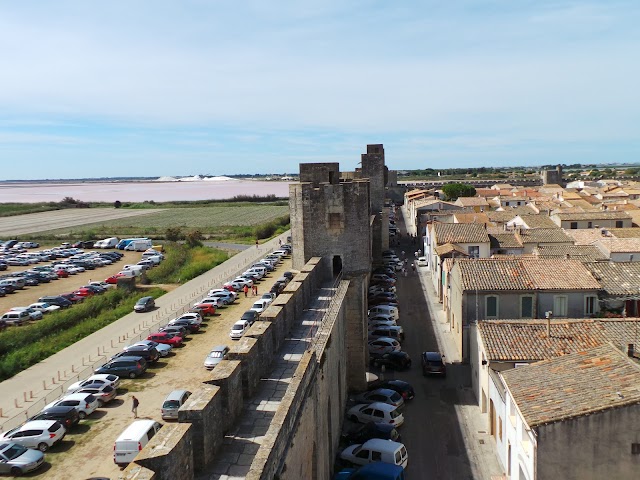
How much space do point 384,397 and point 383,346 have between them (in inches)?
245

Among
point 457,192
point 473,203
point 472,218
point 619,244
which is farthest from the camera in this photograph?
point 457,192

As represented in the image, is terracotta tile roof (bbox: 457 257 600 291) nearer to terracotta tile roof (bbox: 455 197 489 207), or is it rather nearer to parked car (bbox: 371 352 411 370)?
parked car (bbox: 371 352 411 370)

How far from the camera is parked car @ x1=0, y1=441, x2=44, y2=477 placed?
17.8 meters

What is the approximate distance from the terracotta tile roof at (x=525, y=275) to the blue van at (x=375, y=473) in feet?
37.2

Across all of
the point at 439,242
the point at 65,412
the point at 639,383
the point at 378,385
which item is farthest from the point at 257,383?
the point at 439,242

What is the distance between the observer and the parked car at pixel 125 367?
26120 millimetres

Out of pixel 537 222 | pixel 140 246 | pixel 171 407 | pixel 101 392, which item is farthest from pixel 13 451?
pixel 140 246

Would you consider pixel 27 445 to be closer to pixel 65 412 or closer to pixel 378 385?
pixel 65 412

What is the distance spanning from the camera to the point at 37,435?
19234 mm

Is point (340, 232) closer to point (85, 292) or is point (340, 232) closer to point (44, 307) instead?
point (44, 307)

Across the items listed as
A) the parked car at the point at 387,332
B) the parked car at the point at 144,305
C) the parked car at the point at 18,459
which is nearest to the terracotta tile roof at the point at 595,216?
the parked car at the point at 387,332

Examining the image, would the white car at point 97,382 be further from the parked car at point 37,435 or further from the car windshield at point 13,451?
the car windshield at point 13,451

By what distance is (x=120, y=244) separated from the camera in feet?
252

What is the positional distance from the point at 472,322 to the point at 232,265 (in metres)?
36.3
